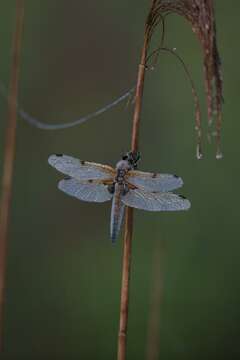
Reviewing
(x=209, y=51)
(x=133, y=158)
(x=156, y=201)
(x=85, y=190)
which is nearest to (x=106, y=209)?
(x=85, y=190)

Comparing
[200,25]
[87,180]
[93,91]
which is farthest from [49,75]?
[200,25]

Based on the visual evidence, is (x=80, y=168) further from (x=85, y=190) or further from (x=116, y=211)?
(x=116, y=211)

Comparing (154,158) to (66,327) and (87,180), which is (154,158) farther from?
(87,180)

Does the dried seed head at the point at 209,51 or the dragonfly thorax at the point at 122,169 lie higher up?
the dried seed head at the point at 209,51

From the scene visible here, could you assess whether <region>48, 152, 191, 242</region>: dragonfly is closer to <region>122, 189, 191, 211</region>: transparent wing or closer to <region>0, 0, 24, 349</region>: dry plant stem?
<region>122, 189, 191, 211</region>: transparent wing

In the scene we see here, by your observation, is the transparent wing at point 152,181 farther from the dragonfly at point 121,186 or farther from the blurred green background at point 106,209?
the blurred green background at point 106,209

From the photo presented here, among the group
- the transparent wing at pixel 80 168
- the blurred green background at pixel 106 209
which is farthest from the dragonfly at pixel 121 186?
the blurred green background at pixel 106 209

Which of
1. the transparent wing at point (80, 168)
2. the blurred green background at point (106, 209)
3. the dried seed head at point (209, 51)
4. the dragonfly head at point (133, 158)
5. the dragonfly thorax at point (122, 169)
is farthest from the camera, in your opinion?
the blurred green background at point (106, 209)
